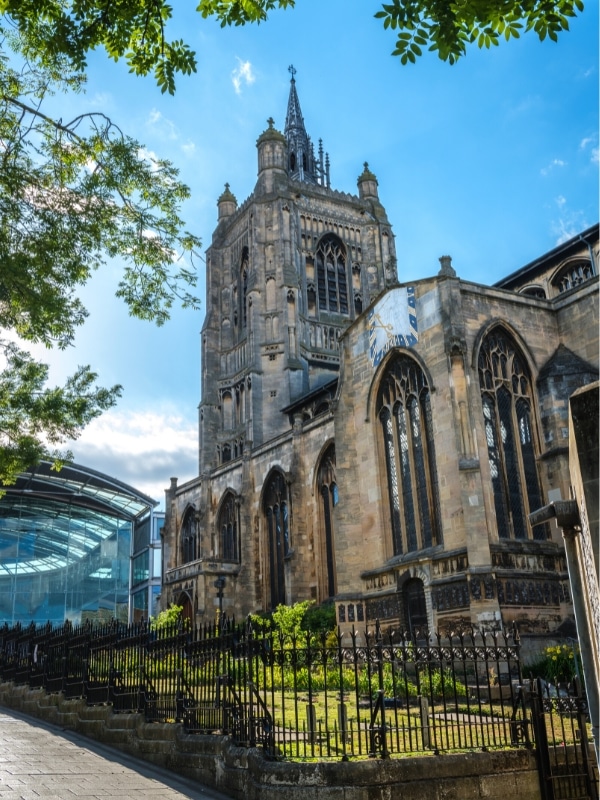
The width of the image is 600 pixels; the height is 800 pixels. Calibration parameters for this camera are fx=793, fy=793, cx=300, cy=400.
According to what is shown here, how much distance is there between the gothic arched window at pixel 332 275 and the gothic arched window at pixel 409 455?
2978cm

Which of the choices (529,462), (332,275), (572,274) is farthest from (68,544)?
(529,462)

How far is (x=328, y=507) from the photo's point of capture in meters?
34.1

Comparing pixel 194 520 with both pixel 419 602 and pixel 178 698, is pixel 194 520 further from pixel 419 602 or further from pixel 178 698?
pixel 178 698

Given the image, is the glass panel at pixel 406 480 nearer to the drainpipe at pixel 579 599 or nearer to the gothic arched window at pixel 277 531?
the gothic arched window at pixel 277 531

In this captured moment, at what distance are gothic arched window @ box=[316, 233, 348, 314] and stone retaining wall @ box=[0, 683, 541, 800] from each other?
45.3 meters

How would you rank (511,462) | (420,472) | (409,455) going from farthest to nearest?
(409,455) → (420,472) → (511,462)

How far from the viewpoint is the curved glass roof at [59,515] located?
51.7 meters

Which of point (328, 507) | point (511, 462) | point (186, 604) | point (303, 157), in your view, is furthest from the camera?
point (303, 157)

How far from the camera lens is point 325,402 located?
44062mm

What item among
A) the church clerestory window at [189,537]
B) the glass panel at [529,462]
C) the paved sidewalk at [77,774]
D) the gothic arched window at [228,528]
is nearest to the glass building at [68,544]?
the church clerestory window at [189,537]

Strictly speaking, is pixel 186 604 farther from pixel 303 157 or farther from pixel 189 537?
pixel 303 157

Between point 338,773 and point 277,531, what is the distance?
2815 cm

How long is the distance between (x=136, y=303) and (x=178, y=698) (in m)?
6.04

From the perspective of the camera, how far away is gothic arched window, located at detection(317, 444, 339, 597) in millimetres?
33688
